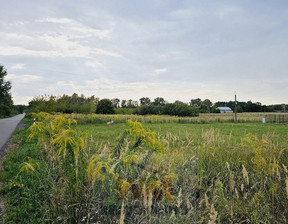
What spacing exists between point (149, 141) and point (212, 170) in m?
1.72

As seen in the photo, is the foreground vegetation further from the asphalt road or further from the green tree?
the green tree

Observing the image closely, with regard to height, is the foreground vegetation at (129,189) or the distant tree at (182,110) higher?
the distant tree at (182,110)

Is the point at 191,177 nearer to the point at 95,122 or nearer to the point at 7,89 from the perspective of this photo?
the point at 95,122

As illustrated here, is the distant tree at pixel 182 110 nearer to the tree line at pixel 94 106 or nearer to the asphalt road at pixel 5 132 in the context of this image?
the tree line at pixel 94 106

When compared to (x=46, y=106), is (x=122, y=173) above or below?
below

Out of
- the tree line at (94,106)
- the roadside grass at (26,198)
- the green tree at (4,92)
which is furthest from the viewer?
the green tree at (4,92)

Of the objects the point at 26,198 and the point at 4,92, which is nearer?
the point at 26,198

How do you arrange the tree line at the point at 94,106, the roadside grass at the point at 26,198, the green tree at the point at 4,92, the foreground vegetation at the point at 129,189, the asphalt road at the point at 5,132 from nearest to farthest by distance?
the foreground vegetation at the point at 129,189, the roadside grass at the point at 26,198, the asphalt road at the point at 5,132, the tree line at the point at 94,106, the green tree at the point at 4,92

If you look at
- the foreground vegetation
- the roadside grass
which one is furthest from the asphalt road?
the foreground vegetation

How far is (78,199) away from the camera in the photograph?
2729 mm

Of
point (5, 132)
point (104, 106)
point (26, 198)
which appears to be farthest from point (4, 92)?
point (26, 198)

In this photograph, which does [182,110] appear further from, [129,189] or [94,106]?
[129,189]

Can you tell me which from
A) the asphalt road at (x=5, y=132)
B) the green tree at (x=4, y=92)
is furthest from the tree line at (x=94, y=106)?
the green tree at (x=4, y=92)

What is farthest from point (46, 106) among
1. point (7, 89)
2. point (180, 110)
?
point (180, 110)
